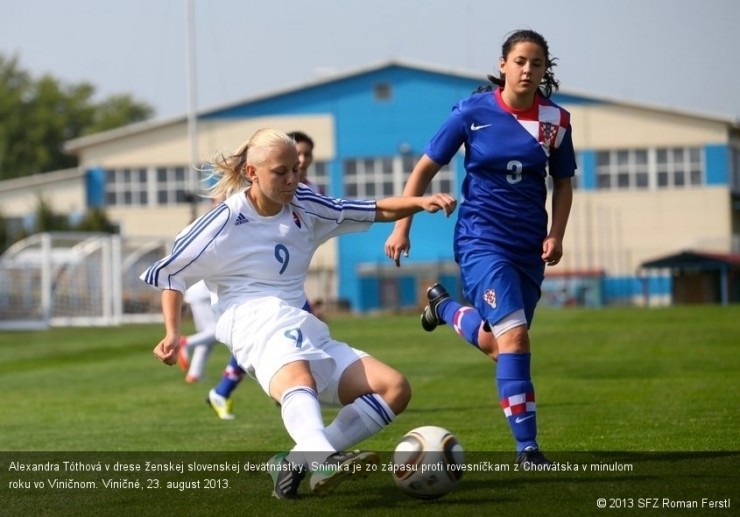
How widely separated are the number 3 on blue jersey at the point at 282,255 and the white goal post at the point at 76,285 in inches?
1183

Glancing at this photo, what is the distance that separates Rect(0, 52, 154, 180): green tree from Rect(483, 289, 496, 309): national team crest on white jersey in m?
97.1

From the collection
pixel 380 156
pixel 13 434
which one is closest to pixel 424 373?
pixel 13 434

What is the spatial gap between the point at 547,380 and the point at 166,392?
4.18 metres

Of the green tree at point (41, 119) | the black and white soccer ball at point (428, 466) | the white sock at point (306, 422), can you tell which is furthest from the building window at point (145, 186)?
the black and white soccer ball at point (428, 466)

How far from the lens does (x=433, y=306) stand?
8.83 metres

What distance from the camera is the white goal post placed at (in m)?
36.8

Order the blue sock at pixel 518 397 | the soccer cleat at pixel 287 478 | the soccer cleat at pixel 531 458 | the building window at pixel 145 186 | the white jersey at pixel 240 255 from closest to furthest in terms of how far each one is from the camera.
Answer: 1. the soccer cleat at pixel 287 478
2. the white jersey at pixel 240 255
3. the soccer cleat at pixel 531 458
4. the blue sock at pixel 518 397
5. the building window at pixel 145 186

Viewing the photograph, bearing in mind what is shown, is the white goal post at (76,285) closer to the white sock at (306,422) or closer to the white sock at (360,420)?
the white sock at (360,420)

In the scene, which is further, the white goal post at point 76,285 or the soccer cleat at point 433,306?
the white goal post at point 76,285

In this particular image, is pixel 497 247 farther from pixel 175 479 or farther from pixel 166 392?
pixel 166 392

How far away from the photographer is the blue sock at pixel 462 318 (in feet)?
26.9

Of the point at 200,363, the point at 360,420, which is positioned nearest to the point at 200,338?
the point at 200,363

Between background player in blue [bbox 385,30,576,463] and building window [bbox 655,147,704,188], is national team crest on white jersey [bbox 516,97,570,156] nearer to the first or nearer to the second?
background player in blue [bbox 385,30,576,463]

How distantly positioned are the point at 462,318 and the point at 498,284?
35.6 inches
